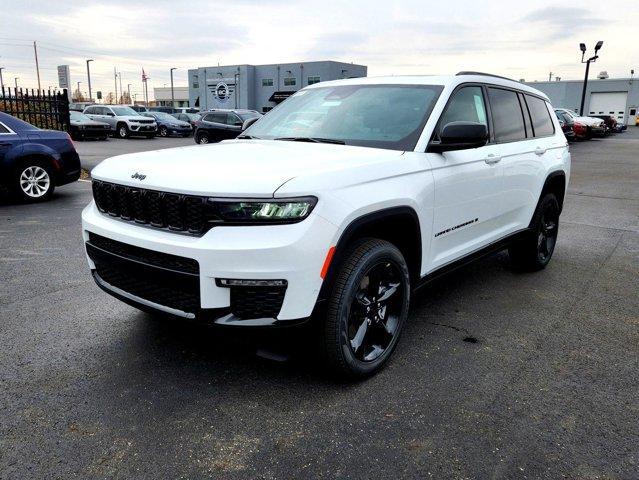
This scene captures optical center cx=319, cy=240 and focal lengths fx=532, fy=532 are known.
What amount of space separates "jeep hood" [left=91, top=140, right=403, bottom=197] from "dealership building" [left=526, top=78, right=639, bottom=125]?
2400 inches

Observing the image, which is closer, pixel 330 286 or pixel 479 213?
pixel 330 286

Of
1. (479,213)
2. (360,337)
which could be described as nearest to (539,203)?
(479,213)

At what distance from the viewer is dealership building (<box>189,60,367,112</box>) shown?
59.1 metres

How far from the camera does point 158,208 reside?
9.39 ft

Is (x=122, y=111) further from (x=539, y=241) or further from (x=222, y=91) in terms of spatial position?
Answer: (x=222, y=91)

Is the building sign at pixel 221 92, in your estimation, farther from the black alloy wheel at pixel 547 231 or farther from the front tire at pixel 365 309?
the front tire at pixel 365 309

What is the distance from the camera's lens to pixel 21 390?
307 centimetres

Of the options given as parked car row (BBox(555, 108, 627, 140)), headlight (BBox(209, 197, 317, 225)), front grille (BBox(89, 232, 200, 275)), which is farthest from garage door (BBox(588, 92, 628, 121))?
front grille (BBox(89, 232, 200, 275))

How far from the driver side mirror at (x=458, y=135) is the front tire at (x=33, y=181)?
304 inches

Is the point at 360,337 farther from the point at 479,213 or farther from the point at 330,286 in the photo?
the point at 479,213

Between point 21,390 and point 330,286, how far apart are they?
190cm

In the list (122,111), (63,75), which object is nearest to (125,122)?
(122,111)

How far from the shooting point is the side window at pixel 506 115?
14.7ft

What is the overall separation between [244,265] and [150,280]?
0.66 m
